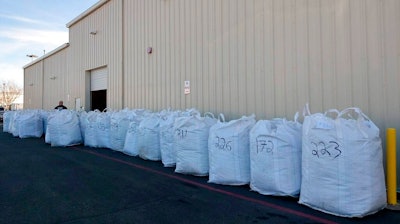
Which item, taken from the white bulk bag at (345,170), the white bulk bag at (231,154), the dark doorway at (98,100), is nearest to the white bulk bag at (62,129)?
the dark doorway at (98,100)

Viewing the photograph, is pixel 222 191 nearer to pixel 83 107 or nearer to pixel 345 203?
pixel 345 203

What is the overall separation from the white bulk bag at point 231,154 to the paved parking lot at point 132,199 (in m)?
0.16

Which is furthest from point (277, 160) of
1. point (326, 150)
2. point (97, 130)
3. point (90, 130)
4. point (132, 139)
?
point (90, 130)

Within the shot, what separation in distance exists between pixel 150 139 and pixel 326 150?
14.1 ft

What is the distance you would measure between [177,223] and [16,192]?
110 inches

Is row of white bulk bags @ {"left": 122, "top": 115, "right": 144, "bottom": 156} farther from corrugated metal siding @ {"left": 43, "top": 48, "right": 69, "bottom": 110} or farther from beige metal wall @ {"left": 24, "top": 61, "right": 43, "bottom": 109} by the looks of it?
beige metal wall @ {"left": 24, "top": 61, "right": 43, "bottom": 109}

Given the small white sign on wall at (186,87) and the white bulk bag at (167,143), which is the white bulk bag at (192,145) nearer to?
the white bulk bag at (167,143)

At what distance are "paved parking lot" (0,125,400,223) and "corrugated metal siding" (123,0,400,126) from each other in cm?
192

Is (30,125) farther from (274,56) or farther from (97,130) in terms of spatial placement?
(274,56)

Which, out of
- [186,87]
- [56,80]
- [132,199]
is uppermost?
[56,80]

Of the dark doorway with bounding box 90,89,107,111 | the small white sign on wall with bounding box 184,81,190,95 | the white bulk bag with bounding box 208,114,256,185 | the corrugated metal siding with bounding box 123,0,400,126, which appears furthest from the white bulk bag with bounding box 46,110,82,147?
the white bulk bag with bounding box 208,114,256,185

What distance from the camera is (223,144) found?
5.07 meters

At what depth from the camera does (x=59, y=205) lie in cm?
411

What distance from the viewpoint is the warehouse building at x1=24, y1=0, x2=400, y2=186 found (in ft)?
15.7
